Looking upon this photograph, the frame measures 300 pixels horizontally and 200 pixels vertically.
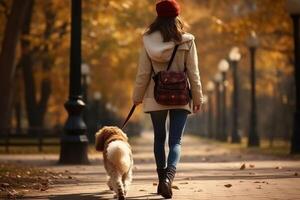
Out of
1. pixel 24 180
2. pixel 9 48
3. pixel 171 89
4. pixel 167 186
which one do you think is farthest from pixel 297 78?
pixel 9 48

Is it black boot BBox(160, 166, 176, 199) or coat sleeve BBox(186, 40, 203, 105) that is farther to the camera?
coat sleeve BBox(186, 40, 203, 105)

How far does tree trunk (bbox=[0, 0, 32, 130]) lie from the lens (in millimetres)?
26500

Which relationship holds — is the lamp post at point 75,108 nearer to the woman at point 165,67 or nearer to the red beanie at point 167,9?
the woman at point 165,67

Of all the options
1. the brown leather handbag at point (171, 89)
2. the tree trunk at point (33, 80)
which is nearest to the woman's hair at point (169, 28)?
the brown leather handbag at point (171, 89)

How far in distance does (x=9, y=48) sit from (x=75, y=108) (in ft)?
36.6

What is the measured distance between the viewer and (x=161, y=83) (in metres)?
9.14

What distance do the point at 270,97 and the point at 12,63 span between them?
4429cm

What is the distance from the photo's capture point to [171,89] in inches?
358

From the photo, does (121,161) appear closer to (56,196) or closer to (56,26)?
(56,196)

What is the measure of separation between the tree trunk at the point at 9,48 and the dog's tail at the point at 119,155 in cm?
1813

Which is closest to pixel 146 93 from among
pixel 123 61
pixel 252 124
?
pixel 252 124

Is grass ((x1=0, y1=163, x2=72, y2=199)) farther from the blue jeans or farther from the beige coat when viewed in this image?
the beige coat

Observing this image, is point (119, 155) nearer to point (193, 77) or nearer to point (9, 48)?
point (193, 77)

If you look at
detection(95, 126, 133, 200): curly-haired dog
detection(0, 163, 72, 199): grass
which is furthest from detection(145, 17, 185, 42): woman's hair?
detection(0, 163, 72, 199): grass
